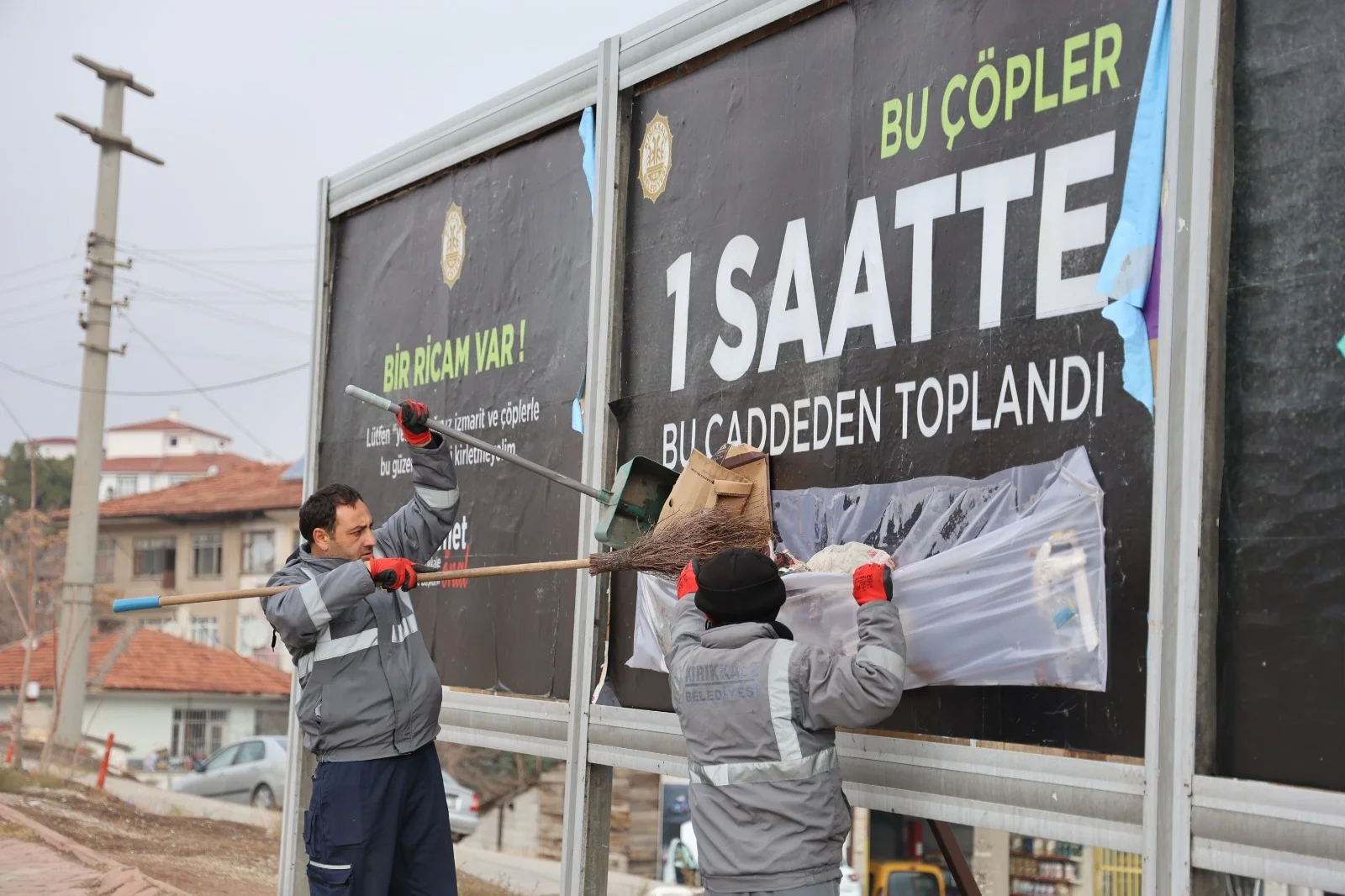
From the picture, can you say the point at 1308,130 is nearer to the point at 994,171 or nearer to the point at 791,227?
the point at 994,171

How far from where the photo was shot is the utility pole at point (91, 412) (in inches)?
844

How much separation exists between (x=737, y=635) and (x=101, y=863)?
7.80m

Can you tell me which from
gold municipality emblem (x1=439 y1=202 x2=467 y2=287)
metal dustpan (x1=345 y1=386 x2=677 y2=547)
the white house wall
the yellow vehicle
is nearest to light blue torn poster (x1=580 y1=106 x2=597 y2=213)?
gold municipality emblem (x1=439 y1=202 x2=467 y2=287)

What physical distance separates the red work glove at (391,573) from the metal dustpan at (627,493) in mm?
575

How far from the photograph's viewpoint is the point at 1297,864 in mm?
2818

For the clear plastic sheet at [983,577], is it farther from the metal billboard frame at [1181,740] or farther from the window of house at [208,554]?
the window of house at [208,554]

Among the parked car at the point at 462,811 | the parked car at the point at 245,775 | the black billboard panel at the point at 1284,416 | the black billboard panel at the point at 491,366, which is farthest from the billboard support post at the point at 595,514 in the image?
the parked car at the point at 245,775

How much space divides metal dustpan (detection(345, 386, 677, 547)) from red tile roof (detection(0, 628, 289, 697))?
34005 millimetres

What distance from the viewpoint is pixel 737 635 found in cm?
353

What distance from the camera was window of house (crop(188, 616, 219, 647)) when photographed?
4569 centimetres

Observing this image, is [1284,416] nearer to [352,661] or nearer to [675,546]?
[675,546]

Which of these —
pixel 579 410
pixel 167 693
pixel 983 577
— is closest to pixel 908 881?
pixel 579 410

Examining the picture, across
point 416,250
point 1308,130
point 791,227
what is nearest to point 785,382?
point 791,227

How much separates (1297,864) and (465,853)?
655 inches
